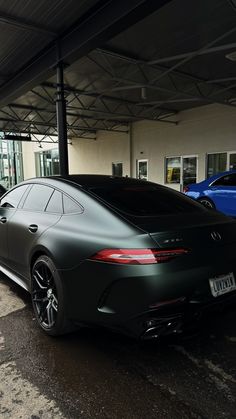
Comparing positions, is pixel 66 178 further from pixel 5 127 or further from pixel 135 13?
pixel 5 127

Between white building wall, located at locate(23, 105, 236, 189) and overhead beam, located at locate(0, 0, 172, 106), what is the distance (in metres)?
8.35

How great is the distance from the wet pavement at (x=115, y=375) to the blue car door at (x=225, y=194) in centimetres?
620

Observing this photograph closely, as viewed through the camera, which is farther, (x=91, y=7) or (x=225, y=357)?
(x=91, y=7)

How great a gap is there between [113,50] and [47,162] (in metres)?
20.1

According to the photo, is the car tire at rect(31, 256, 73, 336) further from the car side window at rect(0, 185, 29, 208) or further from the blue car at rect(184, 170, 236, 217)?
the blue car at rect(184, 170, 236, 217)

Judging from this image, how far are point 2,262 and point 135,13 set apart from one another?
3.98 metres

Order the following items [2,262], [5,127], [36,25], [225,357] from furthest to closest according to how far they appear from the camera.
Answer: [5,127]
[36,25]
[2,262]
[225,357]

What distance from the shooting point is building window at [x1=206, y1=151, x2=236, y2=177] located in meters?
13.1

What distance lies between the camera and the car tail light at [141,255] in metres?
2.21

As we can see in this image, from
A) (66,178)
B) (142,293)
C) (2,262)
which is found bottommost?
(2,262)

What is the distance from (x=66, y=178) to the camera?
3365mm

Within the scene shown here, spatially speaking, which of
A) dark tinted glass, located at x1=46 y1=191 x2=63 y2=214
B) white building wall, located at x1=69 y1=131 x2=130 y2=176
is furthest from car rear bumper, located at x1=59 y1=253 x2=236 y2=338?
white building wall, located at x1=69 y1=131 x2=130 y2=176

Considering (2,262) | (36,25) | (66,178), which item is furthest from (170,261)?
(36,25)

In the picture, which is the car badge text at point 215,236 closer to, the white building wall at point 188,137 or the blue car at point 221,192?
the blue car at point 221,192
